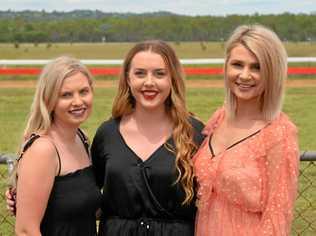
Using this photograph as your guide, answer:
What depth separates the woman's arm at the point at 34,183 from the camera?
2986 mm

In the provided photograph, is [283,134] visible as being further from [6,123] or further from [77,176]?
[6,123]

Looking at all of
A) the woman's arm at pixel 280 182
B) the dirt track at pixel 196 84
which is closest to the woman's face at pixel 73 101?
the woman's arm at pixel 280 182

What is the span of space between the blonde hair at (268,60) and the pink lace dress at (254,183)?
7 cm

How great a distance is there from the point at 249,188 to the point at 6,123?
10944 millimetres

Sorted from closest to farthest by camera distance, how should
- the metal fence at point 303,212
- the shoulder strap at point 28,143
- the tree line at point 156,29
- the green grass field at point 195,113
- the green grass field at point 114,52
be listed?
the shoulder strap at point 28,143, the metal fence at point 303,212, the green grass field at point 195,113, the green grass field at point 114,52, the tree line at point 156,29

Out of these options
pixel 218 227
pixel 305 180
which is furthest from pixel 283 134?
pixel 305 180

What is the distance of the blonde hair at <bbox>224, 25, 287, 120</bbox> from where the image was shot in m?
3.00

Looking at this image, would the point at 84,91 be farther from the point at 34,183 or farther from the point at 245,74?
the point at 245,74

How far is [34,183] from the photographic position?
2.99 meters

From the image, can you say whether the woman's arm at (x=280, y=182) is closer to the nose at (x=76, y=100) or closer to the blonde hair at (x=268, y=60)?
the blonde hair at (x=268, y=60)

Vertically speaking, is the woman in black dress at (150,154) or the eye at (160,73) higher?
the eye at (160,73)

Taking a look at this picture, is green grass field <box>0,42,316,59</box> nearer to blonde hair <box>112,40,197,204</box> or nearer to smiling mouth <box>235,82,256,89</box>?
blonde hair <box>112,40,197,204</box>

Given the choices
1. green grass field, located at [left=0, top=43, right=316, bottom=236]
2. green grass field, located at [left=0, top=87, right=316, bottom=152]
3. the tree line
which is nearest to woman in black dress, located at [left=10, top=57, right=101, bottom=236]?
green grass field, located at [left=0, top=43, right=316, bottom=236]

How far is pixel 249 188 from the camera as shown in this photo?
9.79 ft
